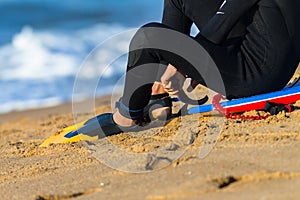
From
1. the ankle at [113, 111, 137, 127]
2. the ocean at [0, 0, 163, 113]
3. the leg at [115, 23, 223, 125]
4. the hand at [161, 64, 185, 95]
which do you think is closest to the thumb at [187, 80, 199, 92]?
the hand at [161, 64, 185, 95]

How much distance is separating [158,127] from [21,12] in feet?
35.2

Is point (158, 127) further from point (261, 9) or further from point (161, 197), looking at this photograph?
point (161, 197)

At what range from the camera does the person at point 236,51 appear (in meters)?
2.82

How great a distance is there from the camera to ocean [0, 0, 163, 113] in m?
7.45

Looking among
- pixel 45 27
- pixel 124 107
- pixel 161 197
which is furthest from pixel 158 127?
pixel 45 27

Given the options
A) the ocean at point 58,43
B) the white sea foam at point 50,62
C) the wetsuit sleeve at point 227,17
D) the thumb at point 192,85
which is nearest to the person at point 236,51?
the wetsuit sleeve at point 227,17

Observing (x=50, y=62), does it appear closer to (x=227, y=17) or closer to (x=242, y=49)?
(x=242, y=49)

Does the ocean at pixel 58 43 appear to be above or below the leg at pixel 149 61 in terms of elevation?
below

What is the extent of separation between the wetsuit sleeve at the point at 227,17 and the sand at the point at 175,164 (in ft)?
1.57

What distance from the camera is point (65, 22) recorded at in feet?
41.3

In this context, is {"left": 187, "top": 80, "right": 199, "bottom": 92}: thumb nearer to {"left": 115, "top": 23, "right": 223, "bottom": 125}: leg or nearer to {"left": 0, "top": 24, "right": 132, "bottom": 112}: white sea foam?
{"left": 115, "top": 23, "right": 223, "bottom": 125}: leg

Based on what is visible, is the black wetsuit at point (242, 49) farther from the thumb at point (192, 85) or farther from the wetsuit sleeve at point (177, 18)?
the wetsuit sleeve at point (177, 18)

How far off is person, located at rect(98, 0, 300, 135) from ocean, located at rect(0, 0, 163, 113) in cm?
148

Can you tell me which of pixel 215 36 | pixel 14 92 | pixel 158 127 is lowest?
pixel 14 92
